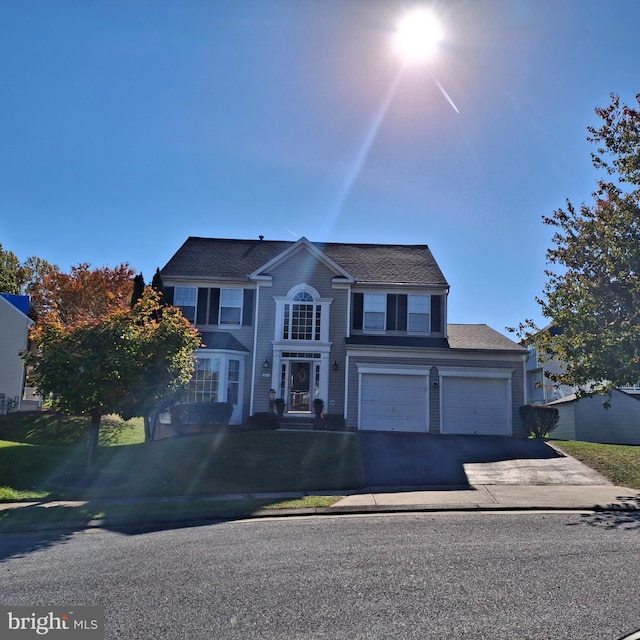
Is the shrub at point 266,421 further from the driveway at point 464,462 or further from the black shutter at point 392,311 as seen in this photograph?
the black shutter at point 392,311

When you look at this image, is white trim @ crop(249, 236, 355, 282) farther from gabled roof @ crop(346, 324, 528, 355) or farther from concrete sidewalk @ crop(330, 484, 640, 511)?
concrete sidewalk @ crop(330, 484, 640, 511)

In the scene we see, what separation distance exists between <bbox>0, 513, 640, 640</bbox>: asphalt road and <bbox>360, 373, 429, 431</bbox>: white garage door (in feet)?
43.5

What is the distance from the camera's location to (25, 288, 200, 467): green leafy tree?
13.2 meters

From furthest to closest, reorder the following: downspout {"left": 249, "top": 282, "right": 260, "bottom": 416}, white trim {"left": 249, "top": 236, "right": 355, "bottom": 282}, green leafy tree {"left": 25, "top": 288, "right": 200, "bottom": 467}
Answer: white trim {"left": 249, "top": 236, "right": 355, "bottom": 282} → downspout {"left": 249, "top": 282, "right": 260, "bottom": 416} → green leafy tree {"left": 25, "top": 288, "right": 200, "bottom": 467}

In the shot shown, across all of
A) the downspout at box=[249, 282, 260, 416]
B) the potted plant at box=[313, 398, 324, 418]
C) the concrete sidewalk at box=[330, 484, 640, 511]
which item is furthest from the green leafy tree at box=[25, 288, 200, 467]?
the potted plant at box=[313, 398, 324, 418]

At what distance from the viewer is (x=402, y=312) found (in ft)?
78.7

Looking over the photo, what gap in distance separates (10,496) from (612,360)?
44.7ft

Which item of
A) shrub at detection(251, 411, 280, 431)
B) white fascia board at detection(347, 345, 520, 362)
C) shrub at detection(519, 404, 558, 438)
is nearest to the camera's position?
shrub at detection(251, 411, 280, 431)

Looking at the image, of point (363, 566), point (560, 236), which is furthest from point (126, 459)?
point (560, 236)

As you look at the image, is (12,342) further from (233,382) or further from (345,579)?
(345,579)

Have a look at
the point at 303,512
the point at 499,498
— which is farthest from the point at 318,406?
the point at 303,512

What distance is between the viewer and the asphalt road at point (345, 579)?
4.86 metres

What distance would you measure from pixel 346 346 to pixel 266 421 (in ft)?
14.4

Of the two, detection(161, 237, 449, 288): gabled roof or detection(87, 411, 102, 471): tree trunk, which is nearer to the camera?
detection(87, 411, 102, 471): tree trunk
